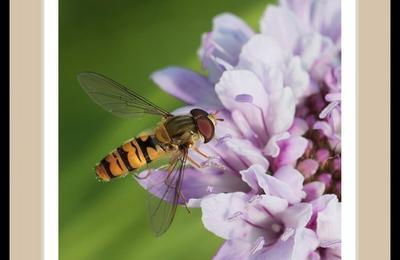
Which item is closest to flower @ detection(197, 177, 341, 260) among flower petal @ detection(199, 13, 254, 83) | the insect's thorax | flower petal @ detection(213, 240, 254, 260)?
flower petal @ detection(213, 240, 254, 260)

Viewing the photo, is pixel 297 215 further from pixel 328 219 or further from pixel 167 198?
pixel 167 198

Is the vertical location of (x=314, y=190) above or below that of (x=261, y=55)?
below

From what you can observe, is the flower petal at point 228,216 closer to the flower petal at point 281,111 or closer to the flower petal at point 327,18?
the flower petal at point 281,111

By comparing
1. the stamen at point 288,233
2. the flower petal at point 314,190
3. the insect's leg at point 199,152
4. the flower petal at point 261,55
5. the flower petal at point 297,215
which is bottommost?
the stamen at point 288,233
